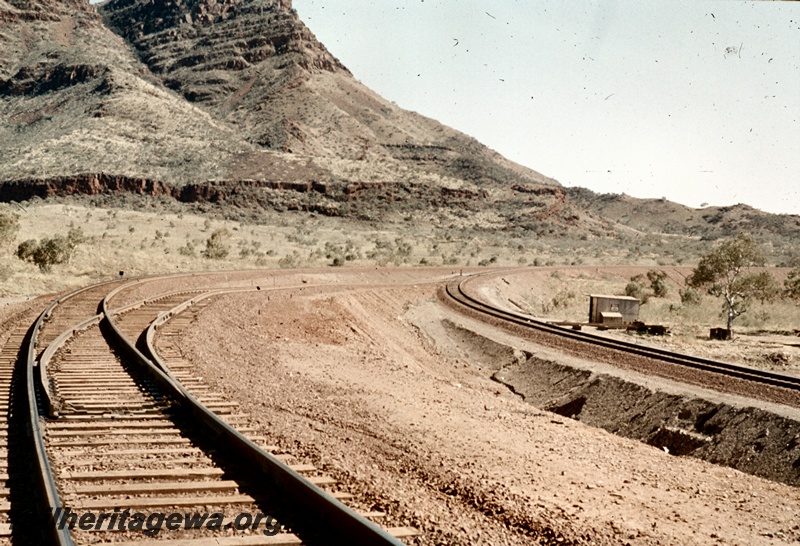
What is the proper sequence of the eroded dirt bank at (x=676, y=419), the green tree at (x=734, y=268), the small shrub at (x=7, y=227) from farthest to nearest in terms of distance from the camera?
the small shrub at (x=7, y=227), the green tree at (x=734, y=268), the eroded dirt bank at (x=676, y=419)

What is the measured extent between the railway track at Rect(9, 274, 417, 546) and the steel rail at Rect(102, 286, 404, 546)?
10mm

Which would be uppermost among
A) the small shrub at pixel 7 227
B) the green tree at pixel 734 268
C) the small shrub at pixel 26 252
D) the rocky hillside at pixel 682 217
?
the rocky hillside at pixel 682 217

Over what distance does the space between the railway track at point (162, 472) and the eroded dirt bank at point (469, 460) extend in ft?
1.74

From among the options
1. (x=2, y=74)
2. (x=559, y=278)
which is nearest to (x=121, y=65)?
(x=2, y=74)

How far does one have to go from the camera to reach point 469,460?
7.61 meters

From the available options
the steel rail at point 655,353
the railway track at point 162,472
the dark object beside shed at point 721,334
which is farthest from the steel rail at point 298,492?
the dark object beside shed at point 721,334

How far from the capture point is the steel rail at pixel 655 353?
1368cm

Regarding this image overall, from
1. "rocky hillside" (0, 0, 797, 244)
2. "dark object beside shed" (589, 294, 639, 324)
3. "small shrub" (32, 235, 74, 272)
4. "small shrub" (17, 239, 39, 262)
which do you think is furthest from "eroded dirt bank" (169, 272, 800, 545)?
"rocky hillside" (0, 0, 797, 244)

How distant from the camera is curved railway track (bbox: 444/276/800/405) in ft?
43.0

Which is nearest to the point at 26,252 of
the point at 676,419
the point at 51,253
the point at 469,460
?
the point at 51,253

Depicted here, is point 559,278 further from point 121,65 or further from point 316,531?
point 121,65

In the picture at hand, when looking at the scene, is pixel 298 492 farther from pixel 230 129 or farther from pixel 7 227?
pixel 230 129

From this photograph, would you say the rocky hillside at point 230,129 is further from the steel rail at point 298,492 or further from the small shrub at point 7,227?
the steel rail at point 298,492

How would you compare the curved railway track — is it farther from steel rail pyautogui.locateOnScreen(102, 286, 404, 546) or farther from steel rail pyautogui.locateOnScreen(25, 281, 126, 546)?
steel rail pyautogui.locateOnScreen(25, 281, 126, 546)
